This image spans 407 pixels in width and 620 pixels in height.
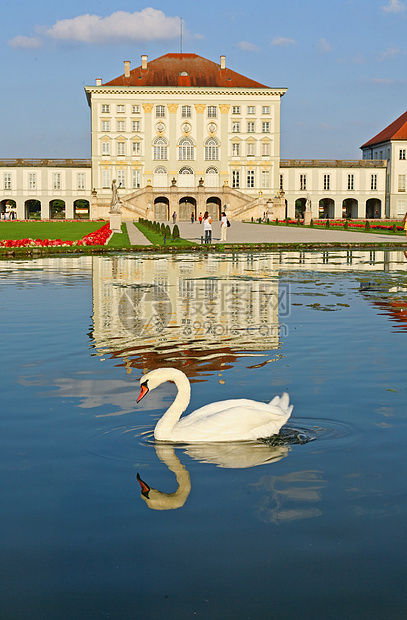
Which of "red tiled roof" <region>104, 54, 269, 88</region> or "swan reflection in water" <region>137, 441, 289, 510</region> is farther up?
"red tiled roof" <region>104, 54, 269, 88</region>

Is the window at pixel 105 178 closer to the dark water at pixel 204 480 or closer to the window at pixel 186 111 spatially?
the window at pixel 186 111

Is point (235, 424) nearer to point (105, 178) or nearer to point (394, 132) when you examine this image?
point (105, 178)

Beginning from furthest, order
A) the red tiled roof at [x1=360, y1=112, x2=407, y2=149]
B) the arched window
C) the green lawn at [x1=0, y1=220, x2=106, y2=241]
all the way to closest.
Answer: the red tiled roof at [x1=360, y1=112, x2=407, y2=149] → the arched window → the green lawn at [x1=0, y1=220, x2=106, y2=241]

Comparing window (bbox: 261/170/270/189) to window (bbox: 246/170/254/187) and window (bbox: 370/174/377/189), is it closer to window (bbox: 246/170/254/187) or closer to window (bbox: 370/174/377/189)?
window (bbox: 246/170/254/187)

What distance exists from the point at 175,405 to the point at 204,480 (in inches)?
32.2

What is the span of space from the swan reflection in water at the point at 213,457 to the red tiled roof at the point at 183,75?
286ft

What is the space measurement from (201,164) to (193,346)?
3209 inches

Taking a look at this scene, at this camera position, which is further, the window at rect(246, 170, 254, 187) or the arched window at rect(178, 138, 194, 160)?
the window at rect(246, 170, 254, 187)

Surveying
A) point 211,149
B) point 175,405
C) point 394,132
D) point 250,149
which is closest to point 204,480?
point 175,405

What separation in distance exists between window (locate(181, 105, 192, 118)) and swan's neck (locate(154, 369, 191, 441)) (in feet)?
284

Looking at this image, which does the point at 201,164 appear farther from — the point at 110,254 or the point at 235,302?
the point at 235,302

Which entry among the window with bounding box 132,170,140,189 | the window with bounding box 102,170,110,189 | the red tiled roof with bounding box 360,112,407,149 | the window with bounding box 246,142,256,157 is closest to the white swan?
the window with bounding box 132,170,140,189

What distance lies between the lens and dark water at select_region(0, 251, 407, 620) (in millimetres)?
3775

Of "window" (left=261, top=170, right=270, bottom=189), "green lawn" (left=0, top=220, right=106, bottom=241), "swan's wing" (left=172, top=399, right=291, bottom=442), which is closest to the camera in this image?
"swan's wing" (left=172, top=399, right=291, bottom=442)
